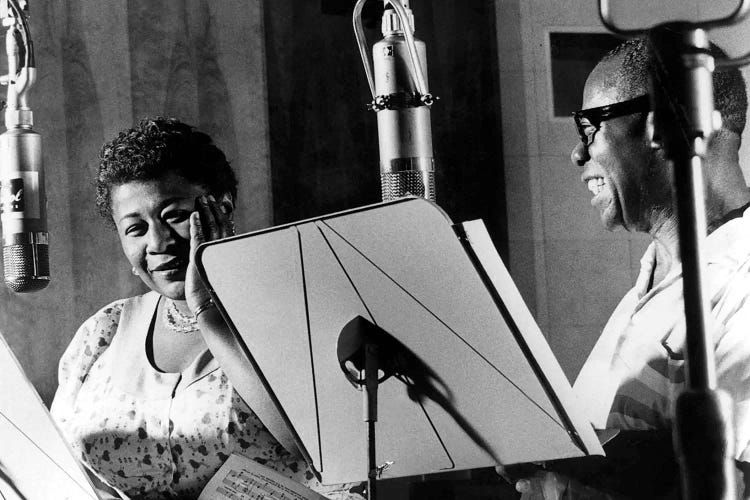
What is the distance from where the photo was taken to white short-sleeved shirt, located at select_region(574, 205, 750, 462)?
107 cm

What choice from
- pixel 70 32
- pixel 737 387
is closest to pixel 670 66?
pixel 737 387

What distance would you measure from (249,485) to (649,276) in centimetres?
63

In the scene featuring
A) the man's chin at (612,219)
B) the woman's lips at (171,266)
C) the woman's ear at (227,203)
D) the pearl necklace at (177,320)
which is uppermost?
the woman's ear at (227,203)

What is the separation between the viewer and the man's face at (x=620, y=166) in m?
1.18

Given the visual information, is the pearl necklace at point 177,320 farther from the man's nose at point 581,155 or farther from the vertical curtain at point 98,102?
the man's nose at point 581,155

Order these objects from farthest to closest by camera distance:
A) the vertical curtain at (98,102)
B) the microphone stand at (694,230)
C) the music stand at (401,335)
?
the vertical curtain at (98,102) → the music stand at (401,335) → the microphone stand at (694,230)

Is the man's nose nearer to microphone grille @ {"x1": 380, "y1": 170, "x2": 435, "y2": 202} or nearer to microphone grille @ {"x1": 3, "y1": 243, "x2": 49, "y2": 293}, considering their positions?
microphone grille @ {"x1": 380, "y1": 170, "x2": 435, "y2": 202}

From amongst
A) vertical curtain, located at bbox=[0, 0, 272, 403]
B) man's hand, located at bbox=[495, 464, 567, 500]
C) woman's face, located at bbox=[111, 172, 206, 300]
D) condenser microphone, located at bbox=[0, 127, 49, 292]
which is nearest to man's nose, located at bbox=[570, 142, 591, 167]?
man's hand, located at bbox=[495, 464, 567, 500]

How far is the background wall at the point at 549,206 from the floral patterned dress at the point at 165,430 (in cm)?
45

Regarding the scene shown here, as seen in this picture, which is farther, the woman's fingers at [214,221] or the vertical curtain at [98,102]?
the vertical curtain at [98,102]

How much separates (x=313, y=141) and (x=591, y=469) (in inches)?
35.1

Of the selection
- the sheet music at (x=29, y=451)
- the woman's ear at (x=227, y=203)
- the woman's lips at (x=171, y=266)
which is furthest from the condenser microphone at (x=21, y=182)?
the sheet music at (x=29, y=451)

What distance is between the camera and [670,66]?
24.5 inches

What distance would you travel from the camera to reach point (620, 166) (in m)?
1.22
